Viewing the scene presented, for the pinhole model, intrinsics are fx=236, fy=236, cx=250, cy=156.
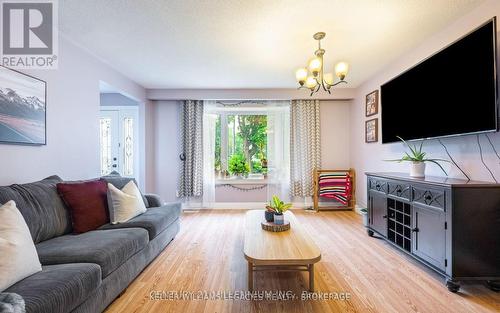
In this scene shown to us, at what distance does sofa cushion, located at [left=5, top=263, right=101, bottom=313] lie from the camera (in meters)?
1.15

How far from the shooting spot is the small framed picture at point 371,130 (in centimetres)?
388

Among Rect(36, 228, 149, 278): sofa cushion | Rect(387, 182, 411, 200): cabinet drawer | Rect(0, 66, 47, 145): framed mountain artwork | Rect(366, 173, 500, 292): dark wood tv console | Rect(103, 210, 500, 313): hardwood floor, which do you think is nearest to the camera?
Rect(36, 228, 149, 278): sofa cushion

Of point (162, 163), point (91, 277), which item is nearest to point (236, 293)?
point (91, 277)

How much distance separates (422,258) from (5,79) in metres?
4.05

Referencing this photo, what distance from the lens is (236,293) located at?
1.92m

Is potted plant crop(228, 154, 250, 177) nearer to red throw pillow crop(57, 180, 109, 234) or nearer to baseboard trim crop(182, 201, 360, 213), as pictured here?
baseboard trim crop(182, 201, 360, 213)

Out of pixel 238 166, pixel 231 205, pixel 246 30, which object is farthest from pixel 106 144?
pixel 246 30

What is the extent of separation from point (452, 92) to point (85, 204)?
3622 mm

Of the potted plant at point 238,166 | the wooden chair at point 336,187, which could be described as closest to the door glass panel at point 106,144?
the potted plant at point 238,166

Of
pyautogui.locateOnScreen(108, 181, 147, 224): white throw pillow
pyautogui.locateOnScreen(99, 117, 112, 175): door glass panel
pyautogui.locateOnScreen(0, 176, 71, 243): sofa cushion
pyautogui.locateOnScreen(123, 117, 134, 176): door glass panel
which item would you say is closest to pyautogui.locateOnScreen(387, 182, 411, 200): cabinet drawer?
pyautogui.locateOnScreen(108, 181, 147, 224): white throw pillow

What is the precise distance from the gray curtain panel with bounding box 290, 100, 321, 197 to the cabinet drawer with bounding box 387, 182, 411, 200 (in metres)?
2.10

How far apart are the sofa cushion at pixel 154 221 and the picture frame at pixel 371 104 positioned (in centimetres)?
348

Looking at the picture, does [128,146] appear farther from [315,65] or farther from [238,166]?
[315,65]

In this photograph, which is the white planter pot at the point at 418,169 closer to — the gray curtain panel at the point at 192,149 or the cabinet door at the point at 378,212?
the cabinet door at the point at 378,212
